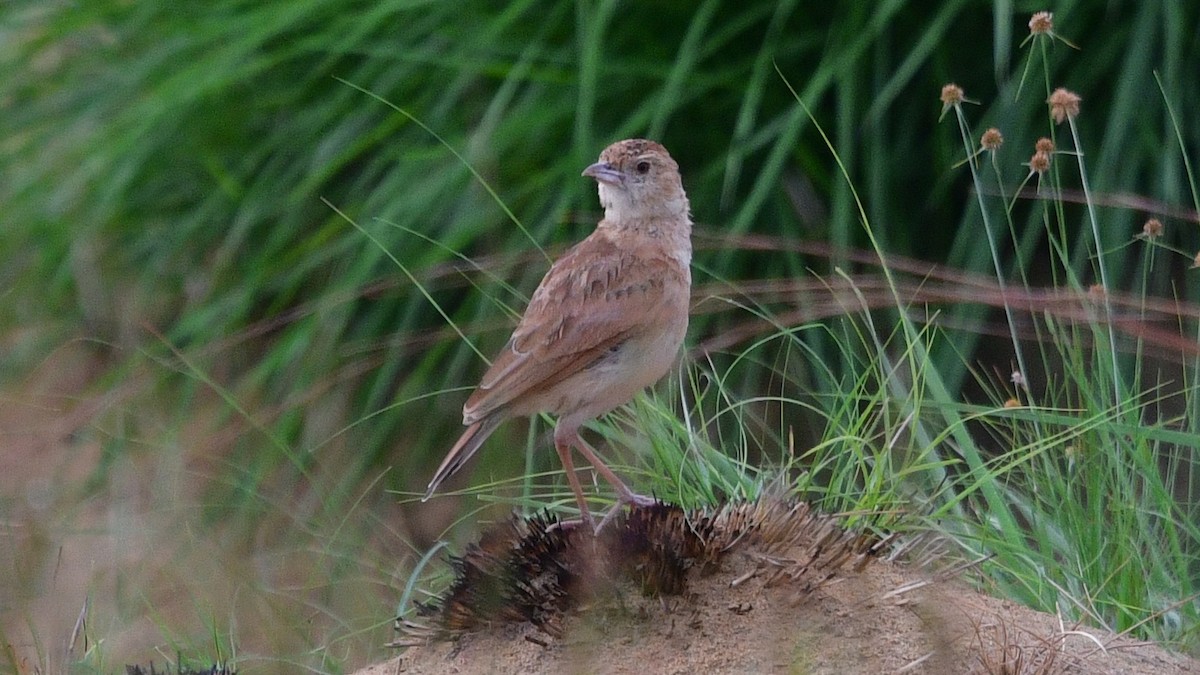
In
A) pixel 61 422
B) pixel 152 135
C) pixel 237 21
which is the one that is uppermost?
pixel 237 21

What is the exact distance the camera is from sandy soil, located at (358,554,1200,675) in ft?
8.50

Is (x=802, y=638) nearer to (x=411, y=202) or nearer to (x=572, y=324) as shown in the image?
(x=572, y=324)

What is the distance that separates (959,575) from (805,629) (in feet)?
1.56

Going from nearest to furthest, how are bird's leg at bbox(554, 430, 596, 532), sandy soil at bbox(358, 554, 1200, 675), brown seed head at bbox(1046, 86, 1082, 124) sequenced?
sandy soil at bbox(358, 554, 1200, 675)
bird's leg at bbox(554, 430, 596, 532)
brown seed head at bbox(1046, 86, 1082, 124)

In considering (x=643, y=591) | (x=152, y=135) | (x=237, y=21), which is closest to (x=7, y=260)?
(x=152, y=135)

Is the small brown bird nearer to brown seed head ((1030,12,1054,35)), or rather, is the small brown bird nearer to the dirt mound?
the dirt mound

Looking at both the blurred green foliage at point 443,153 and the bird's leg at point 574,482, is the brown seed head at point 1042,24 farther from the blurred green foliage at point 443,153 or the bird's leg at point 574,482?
the bird's leg at point 574,482

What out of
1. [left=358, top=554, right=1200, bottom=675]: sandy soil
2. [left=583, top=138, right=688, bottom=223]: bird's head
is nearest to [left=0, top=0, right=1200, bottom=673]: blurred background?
[left=583, top=138, right=688, bottom=223]: bird's head

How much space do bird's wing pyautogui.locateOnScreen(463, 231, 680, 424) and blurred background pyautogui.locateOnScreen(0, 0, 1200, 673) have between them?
35.8 inches

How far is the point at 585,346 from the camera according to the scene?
3.33 m

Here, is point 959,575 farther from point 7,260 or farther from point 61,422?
point 7,260

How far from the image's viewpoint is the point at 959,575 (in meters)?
3.00

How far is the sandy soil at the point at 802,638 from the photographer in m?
2.59

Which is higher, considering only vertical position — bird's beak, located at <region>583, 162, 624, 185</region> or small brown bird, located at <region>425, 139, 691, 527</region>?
bird's beak, located at <region>583, 162, 624, 185</region>
